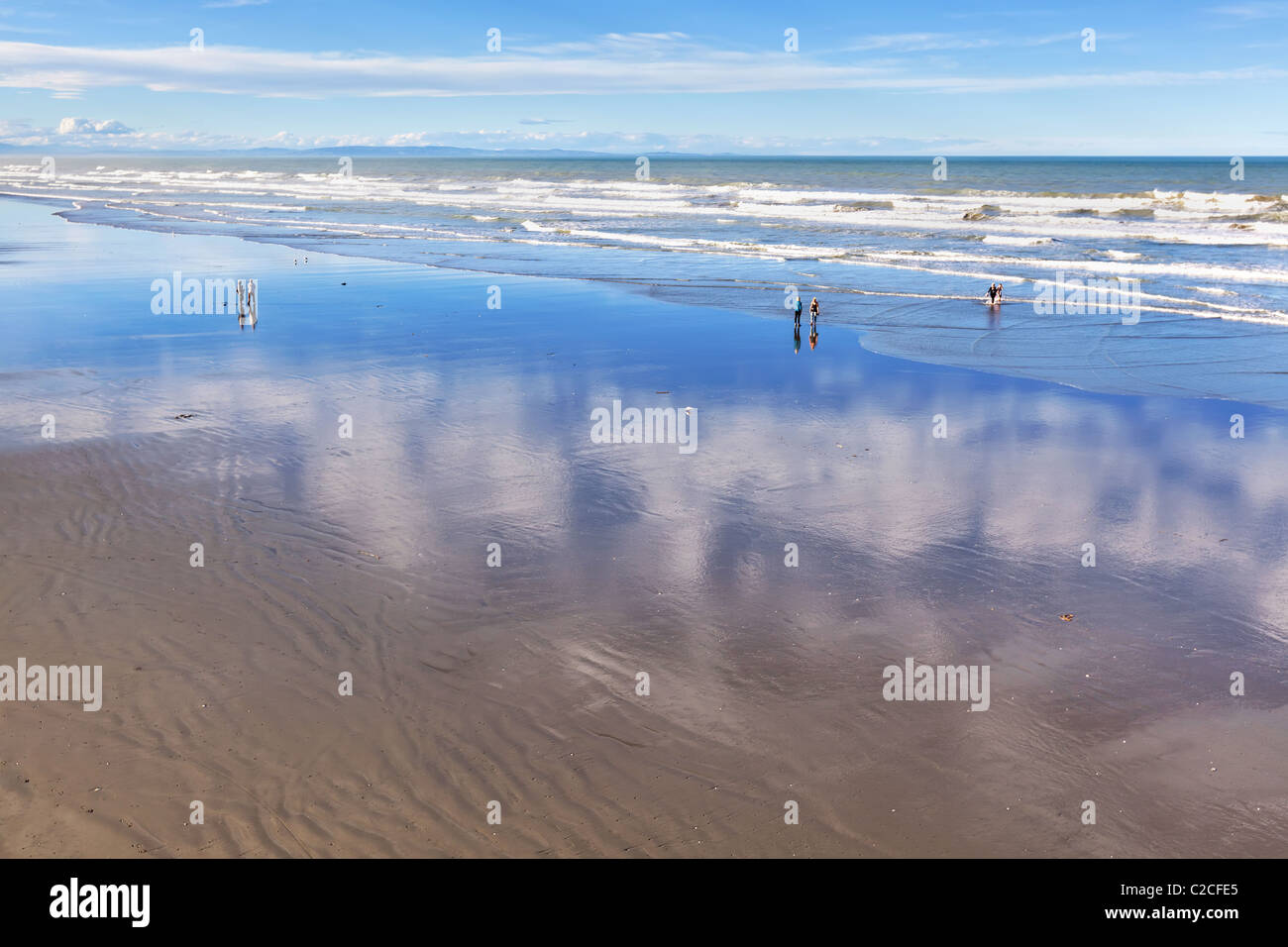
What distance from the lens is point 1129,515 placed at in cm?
1200

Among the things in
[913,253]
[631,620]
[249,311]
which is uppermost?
[913,253]

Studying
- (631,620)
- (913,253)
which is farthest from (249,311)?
(913,253)

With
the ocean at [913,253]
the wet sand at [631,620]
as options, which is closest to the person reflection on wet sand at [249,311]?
the wet sand at [631,620]

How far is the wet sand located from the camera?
269 inches

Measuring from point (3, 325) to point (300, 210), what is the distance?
47959 millimetres

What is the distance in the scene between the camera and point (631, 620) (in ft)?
30.7

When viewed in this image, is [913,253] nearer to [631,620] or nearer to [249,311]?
[249,311]

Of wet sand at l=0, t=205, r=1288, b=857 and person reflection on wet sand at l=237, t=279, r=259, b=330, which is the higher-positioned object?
person reflection on wet sand at l=237, t=279, r=259, b=330

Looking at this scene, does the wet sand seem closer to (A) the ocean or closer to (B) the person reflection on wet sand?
(A) the ocean

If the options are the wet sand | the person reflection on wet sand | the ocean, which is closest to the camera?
the wet sand

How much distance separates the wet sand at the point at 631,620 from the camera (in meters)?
6.83

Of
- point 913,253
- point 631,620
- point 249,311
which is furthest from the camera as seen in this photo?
point 913,253

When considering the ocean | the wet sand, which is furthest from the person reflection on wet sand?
the ocean
